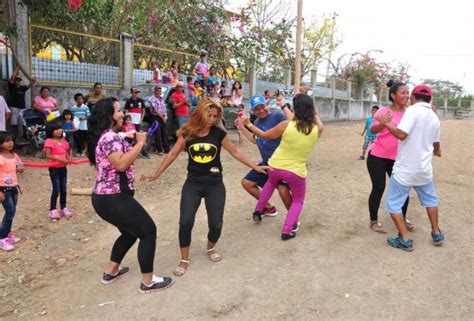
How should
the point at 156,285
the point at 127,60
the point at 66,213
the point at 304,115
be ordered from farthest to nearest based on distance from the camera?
the point at 127,60 < the point at 66,213 < the point at 304,115 < the point at 156,285

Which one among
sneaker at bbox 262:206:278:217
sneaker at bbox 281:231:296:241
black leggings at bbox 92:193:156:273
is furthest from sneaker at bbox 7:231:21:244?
sneaker at bbox 281:231:296:241

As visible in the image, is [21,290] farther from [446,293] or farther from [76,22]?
[76,22]

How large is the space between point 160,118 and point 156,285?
6936 mm

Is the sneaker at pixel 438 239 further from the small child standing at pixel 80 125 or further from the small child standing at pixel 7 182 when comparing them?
the small child standing at pixel 80 125

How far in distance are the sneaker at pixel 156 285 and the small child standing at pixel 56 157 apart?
107 inches

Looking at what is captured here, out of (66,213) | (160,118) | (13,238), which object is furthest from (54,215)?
(160,118)

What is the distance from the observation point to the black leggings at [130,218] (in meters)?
3.58

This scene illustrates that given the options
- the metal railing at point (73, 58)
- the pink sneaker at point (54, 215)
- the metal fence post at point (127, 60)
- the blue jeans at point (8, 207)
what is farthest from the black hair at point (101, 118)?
the metal fence post at point (127, 60)

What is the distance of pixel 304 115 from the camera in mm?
4648

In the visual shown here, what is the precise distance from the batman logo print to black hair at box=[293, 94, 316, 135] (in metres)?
1.04

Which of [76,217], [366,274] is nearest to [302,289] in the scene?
[366,274]

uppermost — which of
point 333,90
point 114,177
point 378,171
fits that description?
point 333,90

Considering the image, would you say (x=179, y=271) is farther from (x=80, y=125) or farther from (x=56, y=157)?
(x=80, y=125)

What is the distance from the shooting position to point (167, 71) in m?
15.8
